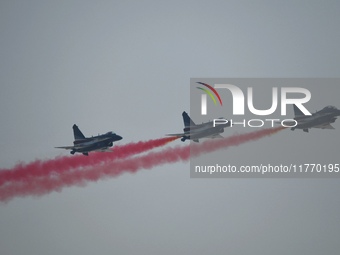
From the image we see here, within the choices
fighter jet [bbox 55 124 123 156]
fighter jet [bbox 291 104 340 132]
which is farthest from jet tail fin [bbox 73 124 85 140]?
fighter jet [bbox 291 104 340 132]

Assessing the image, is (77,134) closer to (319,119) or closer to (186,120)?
(186,120)

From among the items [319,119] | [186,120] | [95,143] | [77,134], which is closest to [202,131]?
[186,120]

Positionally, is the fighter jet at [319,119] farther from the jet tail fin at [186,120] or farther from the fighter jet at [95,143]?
the fighter jet at [95,143]

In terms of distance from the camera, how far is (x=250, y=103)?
359 feet

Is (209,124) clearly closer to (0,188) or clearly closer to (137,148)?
(137,148)

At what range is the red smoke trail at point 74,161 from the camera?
343 ft

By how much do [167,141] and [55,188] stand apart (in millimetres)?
14973

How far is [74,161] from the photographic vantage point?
351ft

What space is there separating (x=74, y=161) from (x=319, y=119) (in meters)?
30.5

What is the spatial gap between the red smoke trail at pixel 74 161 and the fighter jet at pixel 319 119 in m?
15.7

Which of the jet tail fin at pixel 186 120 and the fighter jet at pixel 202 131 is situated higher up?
the jet tail fin at pixel 186 120

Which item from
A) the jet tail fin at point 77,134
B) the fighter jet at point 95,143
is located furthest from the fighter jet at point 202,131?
the jet tail fin at point 77,134

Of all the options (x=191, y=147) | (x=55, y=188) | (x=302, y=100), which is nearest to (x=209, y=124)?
(x=191, y=147)

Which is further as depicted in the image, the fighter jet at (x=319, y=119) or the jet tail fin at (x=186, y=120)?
the jet tail fin at (x=186, y=120)
